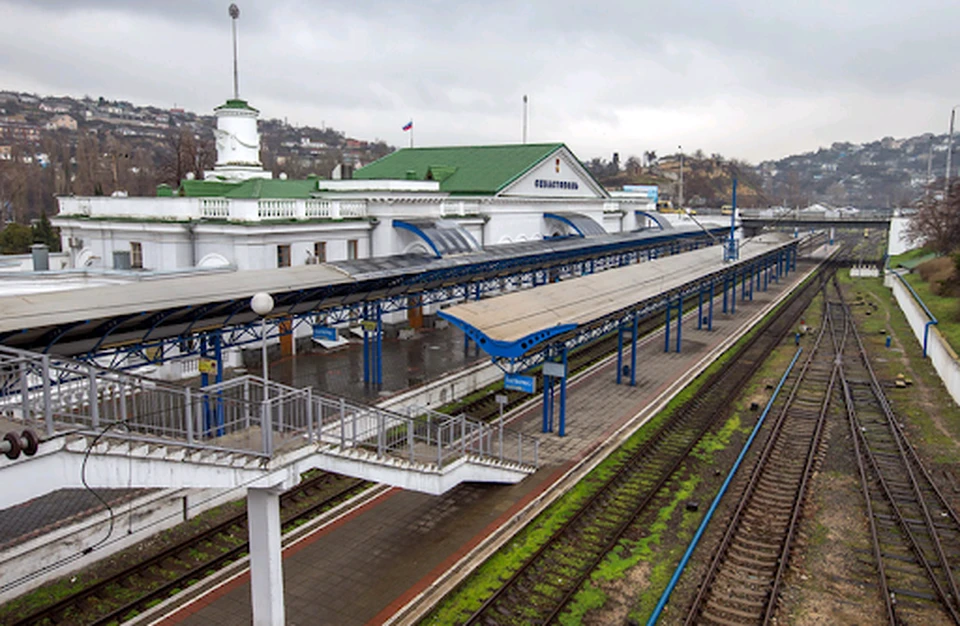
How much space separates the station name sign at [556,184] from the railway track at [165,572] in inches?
1092

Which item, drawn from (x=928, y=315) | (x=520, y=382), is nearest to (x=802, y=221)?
(x=928, y=315)

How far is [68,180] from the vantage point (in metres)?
78.5

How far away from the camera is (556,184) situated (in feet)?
137

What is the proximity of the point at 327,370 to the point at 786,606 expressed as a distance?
1609cm

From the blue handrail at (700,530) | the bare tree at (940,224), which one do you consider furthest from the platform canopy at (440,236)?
the bare tree at (940,224)

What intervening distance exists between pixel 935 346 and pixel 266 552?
89.9 feet

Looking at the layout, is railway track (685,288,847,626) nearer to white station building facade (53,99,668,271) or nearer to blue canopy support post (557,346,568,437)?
blue canopy support post (557,346,568,437)

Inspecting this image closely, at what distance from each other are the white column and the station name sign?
31687mm

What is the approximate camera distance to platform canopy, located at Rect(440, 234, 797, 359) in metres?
16.0

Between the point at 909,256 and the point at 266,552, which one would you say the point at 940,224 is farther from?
the point at 266,552

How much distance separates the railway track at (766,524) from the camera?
36.6 ft

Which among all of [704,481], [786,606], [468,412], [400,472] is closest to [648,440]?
[704,481]

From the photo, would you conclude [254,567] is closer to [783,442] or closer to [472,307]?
[472,307]

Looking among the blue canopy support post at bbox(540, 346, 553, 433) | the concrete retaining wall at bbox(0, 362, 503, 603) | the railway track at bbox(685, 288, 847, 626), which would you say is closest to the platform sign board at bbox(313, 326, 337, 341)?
the concrete retaining wall at bbox(0, 362, 503, 603)
